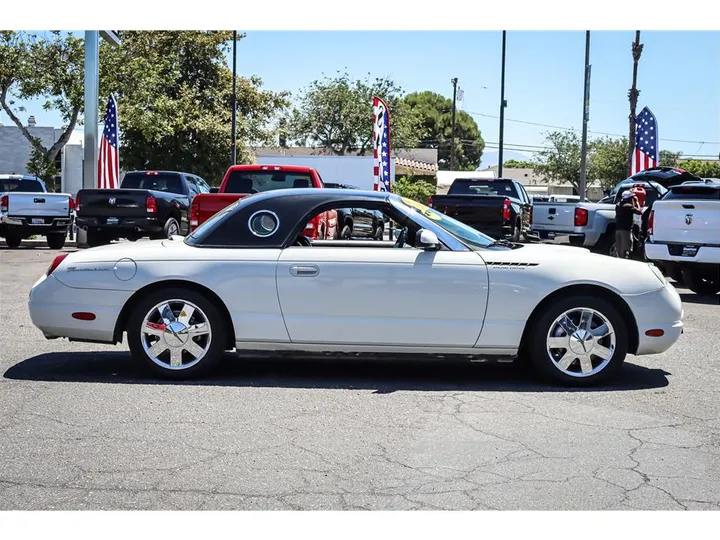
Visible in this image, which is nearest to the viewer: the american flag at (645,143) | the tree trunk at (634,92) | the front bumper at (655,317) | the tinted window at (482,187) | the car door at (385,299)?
the car door at (385,299)

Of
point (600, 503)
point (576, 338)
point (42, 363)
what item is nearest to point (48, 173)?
point (42, 363)

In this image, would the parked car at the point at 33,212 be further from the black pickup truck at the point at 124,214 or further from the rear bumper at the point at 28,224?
the black pickup truck at the point at 124,214

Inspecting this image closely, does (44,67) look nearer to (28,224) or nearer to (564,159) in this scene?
(28,224)

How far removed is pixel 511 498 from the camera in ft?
15.8

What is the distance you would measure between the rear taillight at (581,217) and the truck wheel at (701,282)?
5131mm

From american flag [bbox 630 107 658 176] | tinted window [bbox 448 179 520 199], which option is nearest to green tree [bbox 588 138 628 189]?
american flag [bbox 630 107 658 176]

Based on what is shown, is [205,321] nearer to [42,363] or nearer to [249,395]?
[249,395]

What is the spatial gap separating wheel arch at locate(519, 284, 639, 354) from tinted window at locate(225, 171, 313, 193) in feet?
30.7

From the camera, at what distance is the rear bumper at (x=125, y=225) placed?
1948cm

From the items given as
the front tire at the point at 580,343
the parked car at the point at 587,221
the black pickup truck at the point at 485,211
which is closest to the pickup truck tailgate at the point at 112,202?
the black pickup truck at the point at 485,211

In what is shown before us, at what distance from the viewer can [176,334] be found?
754 centimetres

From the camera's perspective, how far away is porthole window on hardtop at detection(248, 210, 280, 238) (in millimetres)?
7730

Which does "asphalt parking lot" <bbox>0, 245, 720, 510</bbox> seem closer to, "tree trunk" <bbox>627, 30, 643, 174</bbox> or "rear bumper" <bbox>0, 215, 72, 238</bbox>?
"rear bumper" <bbox>0, 215, 72, 238</bbox>

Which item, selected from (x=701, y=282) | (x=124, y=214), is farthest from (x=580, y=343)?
(x=124, y=214)
